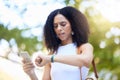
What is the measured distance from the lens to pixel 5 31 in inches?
83.4

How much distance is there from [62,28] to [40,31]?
85cm

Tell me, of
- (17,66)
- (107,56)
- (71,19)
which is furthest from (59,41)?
(17,66)

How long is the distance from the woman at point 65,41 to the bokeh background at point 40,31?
647 mm

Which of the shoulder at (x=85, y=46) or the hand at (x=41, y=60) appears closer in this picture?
the hand at (x=41, y=60)

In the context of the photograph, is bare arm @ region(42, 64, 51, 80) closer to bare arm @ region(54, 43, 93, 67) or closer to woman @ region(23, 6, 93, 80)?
woman @ region(23, 6, 93, 80)

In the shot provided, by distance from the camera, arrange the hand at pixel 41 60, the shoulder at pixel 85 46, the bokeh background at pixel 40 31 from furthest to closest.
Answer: the bokeh background at pixel 40 31 < the shoulder at pixel 85 46 < the hand at pixel 41 60

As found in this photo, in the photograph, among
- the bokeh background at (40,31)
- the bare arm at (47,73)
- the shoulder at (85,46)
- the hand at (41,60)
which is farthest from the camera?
the bokeh background at (40,31)

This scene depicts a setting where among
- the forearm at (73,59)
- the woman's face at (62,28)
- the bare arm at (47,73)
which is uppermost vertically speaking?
the woman's face at (62,28)

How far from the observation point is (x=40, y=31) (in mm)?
2039

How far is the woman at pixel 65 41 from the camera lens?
45.1 inches

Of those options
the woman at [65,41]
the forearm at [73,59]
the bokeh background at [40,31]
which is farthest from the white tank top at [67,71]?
the bokeh background at [40,31]

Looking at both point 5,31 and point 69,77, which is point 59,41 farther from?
point 5,31

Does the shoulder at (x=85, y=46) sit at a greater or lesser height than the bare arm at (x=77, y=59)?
greater

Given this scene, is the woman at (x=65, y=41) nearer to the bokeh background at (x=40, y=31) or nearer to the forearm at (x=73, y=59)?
the forearm at (x=73, y=59)
